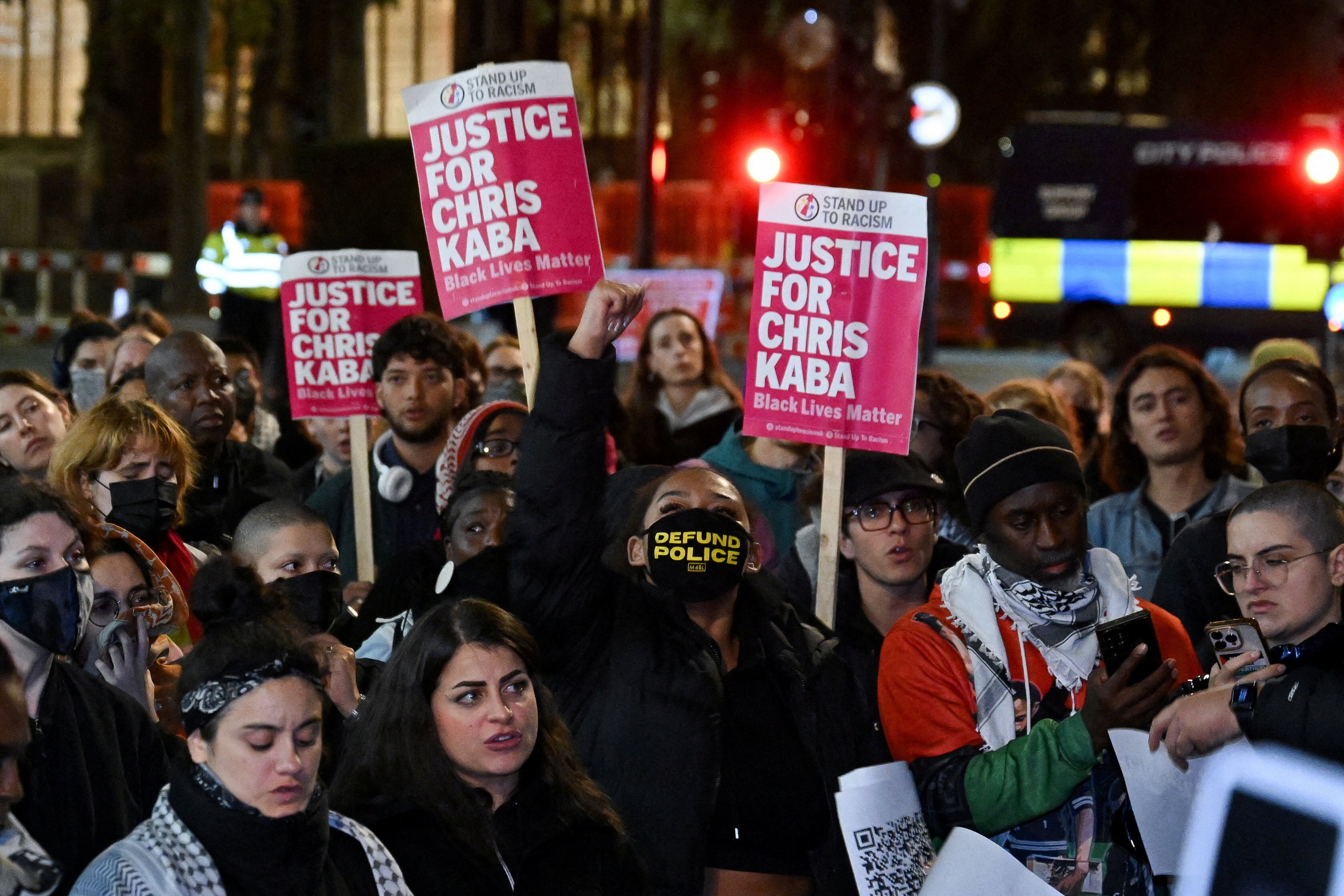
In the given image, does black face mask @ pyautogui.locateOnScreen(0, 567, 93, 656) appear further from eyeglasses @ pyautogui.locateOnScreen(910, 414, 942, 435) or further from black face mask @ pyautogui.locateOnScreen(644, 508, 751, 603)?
eyeglasses @ pyautogui.locateOnScreen(910, 414, 942, 435)

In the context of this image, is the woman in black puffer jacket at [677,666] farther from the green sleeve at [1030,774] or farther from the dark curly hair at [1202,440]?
the dark curly hair at [1202,440]

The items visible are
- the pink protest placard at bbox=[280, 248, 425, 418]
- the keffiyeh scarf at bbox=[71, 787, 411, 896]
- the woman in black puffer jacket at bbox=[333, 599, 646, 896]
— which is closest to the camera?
the keffiyeh scarf at bbox=[71, 787, 411, 896]

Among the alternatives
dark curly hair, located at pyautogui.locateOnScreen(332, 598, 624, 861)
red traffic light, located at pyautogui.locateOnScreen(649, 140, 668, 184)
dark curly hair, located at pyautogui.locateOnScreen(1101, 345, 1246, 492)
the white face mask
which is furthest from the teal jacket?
red traffic light, located at pyautogui.locateOnScreen(649, 140, 668, 184)

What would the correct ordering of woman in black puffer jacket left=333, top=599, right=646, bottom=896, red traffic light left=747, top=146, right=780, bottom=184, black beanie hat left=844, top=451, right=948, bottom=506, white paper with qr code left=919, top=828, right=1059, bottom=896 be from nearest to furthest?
1. white paper with qr code left=919, top=828, right=1059, bottom=896
2. woman in black puffer jacket left=333, top=599, right=646, bottom=896
3. black beanie hat left=844, top=451, right=948, bottom=506
4. red traffic light left=747, top=146, right=780, bottom=184

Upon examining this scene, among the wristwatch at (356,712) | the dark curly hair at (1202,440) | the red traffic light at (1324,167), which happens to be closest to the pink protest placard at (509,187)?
the wristwatch at (356,712)

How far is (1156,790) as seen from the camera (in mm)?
3887

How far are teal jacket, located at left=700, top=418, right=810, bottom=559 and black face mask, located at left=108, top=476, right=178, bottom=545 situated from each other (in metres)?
2.00

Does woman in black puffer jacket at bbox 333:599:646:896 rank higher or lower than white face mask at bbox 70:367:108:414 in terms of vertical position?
lower

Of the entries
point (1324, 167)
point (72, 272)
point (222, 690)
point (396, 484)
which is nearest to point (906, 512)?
point (222, 690)

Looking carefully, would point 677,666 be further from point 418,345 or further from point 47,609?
point 418,345

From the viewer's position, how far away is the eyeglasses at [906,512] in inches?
197

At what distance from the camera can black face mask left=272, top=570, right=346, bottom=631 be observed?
4.70 meters

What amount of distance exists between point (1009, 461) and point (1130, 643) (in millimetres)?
546

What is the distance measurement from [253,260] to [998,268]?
9.97 m
